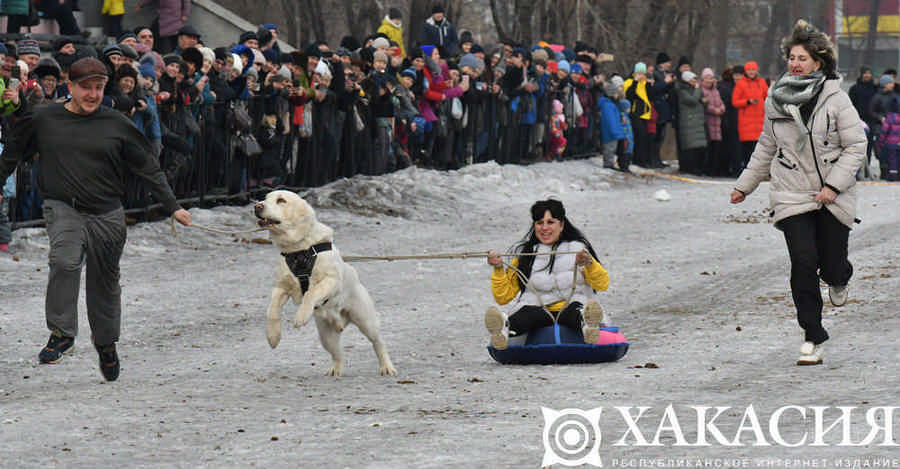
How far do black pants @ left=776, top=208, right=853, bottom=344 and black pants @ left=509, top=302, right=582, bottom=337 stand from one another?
1.31 meters

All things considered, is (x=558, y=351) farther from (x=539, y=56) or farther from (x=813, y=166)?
(x=539, y=56)

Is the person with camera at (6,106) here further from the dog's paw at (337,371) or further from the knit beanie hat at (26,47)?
the dog's paw at (337,371)

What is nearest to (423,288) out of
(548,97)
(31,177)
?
(31,177)

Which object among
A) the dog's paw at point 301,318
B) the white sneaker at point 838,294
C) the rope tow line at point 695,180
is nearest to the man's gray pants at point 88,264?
the dog's paw at point 301,318

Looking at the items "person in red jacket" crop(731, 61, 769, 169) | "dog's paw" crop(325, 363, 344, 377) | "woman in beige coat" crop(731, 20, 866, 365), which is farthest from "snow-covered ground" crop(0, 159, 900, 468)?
"person in red jacket" crop(731, 61, 769, 169)

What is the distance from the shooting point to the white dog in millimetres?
8430

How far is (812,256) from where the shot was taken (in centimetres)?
887

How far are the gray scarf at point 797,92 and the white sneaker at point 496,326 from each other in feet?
6.74

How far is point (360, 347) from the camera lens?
33.2ft

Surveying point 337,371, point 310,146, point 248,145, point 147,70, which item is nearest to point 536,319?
point 337,371

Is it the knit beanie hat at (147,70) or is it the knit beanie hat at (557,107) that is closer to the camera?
the knit beanie hat at (147,70)

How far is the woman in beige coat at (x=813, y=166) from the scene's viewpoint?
8.79 m

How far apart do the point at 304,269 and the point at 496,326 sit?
1.23 metres

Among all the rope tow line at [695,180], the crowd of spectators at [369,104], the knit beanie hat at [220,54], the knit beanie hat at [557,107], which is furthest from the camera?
the knit beanie hat at [557,107]
